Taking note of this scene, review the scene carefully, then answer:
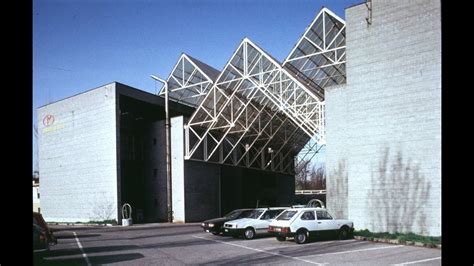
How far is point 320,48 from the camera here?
1003 inches

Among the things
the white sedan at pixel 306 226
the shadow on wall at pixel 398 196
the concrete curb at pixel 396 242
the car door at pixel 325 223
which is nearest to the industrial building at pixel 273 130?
the shadow on wall at pixel 398 196

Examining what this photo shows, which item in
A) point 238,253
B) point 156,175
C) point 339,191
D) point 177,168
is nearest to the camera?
point 238,253

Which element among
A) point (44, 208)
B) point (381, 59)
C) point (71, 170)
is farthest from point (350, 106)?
point (44, 208)

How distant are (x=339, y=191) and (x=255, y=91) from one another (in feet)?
35.6

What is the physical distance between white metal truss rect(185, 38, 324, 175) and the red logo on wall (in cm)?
1028

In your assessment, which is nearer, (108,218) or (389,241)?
(389,241)

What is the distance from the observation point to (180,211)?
28.4 m

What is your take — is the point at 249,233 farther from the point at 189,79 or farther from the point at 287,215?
the point at 189,79

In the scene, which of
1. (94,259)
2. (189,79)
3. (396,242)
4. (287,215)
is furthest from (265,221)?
(189,79)

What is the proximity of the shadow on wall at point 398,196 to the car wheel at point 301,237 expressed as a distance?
3.50m

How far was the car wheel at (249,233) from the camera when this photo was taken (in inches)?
674
